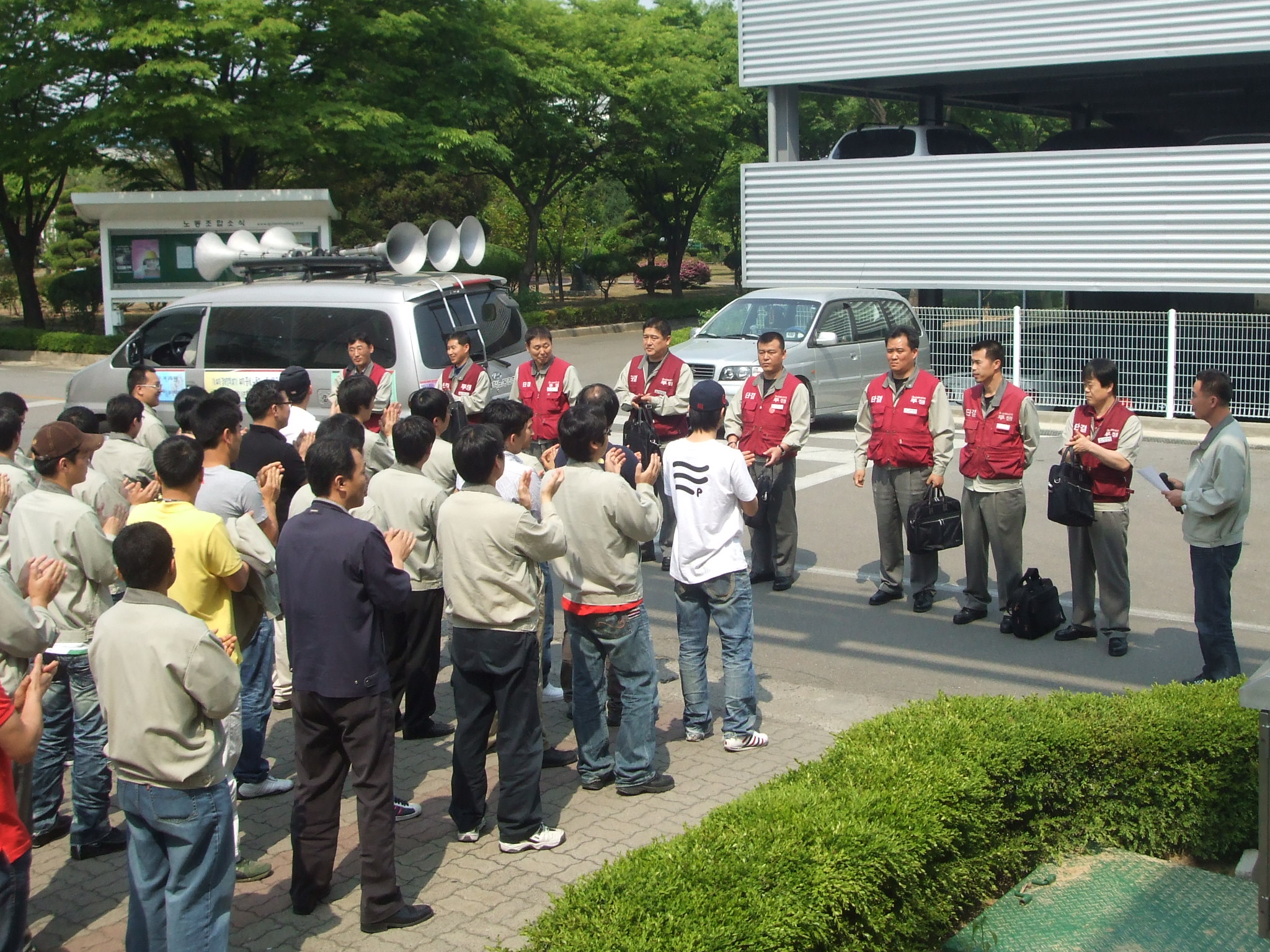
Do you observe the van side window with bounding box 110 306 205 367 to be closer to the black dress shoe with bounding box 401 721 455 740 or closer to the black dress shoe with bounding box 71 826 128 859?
the black dress shoe with bounding box 401 721 455 740

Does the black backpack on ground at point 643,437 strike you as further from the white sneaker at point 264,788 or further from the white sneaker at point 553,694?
the white sneaker at point 264,788

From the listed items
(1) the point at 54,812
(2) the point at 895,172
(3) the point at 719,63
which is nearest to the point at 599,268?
(3) the point at 719,63

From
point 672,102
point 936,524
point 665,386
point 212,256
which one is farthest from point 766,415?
point 672,102

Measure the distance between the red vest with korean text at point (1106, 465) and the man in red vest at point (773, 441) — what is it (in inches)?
81.2

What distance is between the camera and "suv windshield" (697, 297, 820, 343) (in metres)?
16.0

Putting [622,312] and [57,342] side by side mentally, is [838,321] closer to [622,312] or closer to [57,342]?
[622,312]

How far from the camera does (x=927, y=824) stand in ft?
14.1

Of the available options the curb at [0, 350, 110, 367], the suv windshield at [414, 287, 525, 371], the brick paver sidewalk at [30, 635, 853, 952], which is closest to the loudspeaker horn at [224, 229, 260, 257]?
the suv windshield at [414, 287, 525, 371]

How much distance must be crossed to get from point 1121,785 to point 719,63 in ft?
111

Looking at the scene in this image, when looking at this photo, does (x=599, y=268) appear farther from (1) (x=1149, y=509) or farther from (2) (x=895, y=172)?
(1) (x=1149, y=509)

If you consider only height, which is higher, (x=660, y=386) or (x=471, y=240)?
(x=471, y=240)

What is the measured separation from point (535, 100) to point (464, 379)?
24296 mm

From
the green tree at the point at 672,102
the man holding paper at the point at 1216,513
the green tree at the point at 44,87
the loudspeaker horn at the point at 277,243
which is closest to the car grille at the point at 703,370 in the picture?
the loudspeaker horn at the point at 277,243

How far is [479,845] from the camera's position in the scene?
5.37 m
